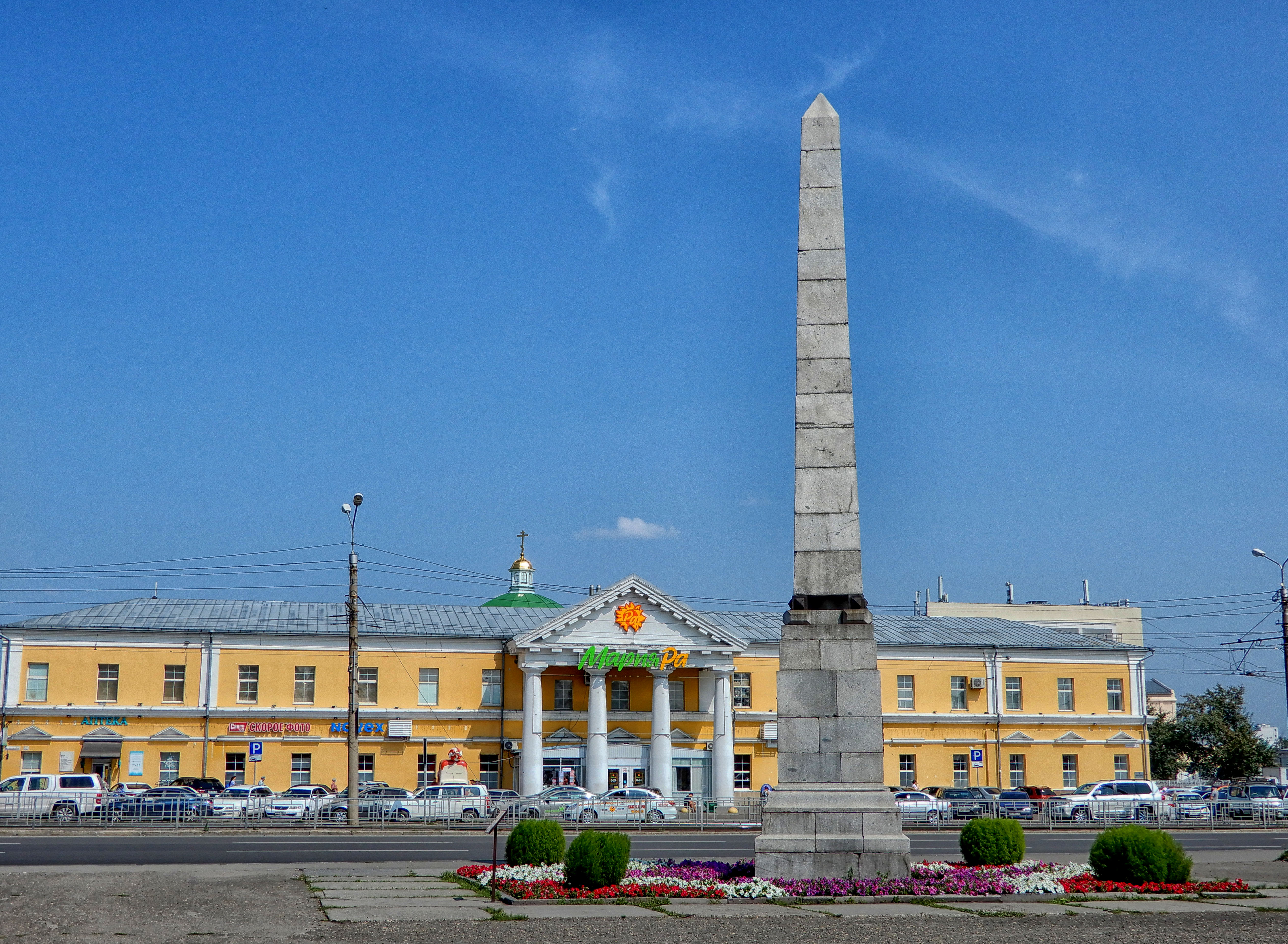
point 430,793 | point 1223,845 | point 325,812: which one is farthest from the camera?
point 430,793

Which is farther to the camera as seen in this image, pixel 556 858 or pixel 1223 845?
pixel 1223 845

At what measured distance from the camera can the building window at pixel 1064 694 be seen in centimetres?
5684

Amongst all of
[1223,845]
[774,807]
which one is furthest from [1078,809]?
[774,807]

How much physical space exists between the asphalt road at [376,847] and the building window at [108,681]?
17.7 metres

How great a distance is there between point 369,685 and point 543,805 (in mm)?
14483

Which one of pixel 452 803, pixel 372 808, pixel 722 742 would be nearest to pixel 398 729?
Answer: pixel 452 803

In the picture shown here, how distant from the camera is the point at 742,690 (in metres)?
54.7

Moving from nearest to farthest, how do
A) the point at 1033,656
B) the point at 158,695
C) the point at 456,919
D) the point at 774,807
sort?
the point at 456,919 < the point at 774,807 < the point at 158,695 < the point at 1033,656

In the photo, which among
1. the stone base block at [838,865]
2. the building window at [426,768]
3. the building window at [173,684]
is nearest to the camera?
the stone base block at [838,865]

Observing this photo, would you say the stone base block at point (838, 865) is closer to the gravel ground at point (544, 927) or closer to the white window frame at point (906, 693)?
the gravel ground at point (544, 927)

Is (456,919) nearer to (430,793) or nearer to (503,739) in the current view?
(430,793)

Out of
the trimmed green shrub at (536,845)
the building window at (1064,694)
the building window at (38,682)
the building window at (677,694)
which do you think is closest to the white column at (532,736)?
the building window at (677,694)

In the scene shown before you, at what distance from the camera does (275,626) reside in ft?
170

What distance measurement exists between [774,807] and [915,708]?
3962cm
